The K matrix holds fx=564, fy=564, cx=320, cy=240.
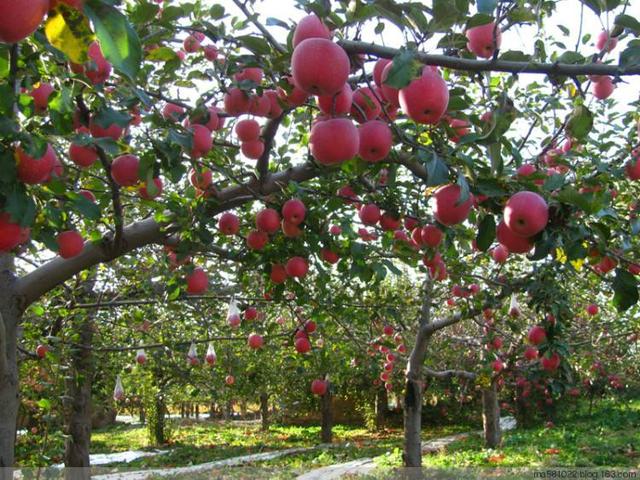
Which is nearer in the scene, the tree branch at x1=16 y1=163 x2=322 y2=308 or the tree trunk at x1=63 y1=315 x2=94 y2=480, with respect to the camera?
the tree branch at x1=16 y1=163 x2=322 y2=308

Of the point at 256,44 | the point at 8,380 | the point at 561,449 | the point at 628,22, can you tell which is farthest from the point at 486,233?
the point at 561,449

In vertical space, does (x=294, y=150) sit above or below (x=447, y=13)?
above

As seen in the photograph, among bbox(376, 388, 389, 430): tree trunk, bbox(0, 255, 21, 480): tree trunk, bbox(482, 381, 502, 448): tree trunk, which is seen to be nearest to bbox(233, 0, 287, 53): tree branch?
bbox(0, 255, 21, 480): tree trunk

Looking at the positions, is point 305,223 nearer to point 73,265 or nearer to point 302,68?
point 73,265

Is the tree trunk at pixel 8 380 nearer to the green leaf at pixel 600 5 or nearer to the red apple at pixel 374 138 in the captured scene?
the red apple at pixel 374 138

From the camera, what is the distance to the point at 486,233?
1951 millimetres

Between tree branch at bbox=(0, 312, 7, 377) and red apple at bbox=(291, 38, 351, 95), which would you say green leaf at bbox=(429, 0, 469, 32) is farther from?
tree branch at bbox=(0, 312, 7, 377)

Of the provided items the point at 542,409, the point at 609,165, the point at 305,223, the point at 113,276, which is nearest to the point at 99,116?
the point at 305,223

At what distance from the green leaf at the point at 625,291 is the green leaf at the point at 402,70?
3.35 ft

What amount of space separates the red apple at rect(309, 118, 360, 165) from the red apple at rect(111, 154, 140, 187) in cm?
80

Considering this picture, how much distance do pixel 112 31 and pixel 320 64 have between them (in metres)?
0.69

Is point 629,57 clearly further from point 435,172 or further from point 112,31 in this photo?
point 112,31

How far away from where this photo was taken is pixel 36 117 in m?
2.12

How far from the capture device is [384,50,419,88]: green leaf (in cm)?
125
